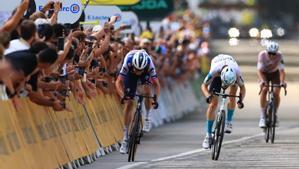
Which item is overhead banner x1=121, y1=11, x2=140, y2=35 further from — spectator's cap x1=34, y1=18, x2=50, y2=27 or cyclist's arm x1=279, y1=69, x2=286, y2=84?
spectator's cap x1=34, y1=18, x2=50, y2=27

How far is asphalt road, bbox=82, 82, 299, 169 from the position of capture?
62.1 feet

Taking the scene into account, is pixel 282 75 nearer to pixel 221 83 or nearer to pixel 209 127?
pixel 209 127

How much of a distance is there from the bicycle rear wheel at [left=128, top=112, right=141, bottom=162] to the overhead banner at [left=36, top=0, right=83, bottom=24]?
2013mm

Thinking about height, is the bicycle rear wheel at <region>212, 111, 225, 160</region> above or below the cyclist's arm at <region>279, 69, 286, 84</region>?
below

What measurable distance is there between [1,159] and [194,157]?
6223 mm

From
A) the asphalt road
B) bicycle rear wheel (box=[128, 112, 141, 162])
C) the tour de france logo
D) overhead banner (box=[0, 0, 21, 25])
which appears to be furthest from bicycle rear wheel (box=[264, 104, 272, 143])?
overhead banner (box=[0, 0, 21, 25])

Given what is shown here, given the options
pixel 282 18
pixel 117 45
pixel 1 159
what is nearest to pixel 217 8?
pixel 282 18

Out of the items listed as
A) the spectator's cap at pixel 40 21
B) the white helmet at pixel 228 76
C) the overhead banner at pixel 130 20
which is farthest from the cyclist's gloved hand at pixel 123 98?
the overhead banner at pixel 130 20

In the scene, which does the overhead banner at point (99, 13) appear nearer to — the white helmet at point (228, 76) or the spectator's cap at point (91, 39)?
the spectator's cap at point (91, 39)

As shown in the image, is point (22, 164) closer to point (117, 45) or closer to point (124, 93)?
point (124, 93)

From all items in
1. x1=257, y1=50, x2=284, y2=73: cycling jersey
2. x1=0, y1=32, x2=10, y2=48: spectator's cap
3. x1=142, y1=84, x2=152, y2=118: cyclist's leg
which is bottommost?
x1=142, y1=84, x2=152, y2=118: cyclist's leg

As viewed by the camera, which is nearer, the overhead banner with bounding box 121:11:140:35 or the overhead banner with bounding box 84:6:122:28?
the overhead banner with bounding box 84:6:122:28

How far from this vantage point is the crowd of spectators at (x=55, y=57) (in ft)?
46.2

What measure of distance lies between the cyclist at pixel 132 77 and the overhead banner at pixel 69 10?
1.12 metres
